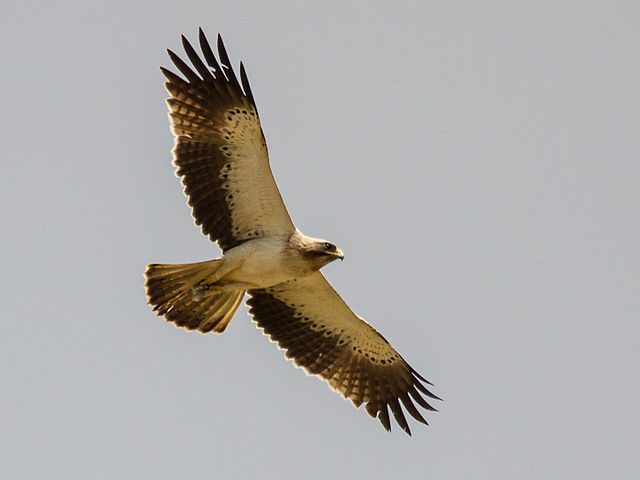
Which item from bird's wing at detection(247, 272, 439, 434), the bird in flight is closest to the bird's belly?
the bird in flight

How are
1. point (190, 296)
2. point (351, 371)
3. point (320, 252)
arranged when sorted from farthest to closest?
point (351, 371) < point (190, 296) < point (320, 252)

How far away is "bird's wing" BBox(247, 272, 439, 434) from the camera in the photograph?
17.6 meters

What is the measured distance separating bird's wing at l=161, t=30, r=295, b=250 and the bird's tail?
78 cm

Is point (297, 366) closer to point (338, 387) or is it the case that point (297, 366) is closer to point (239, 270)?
point (338, 387)

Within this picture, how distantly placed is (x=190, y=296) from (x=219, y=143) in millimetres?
1883

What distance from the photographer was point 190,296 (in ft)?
54.0

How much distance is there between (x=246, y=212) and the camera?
16.5 meters

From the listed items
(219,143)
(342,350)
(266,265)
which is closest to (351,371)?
(342,350)

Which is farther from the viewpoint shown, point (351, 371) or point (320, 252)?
point (351, 371)

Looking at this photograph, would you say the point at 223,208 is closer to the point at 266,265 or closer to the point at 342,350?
the point at 266,265

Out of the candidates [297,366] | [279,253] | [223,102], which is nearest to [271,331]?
[297,366]

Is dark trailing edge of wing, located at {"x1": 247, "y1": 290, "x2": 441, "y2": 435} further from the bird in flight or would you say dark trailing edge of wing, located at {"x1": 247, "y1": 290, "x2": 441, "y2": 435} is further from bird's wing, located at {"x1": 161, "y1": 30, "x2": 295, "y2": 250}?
bird's wing, located at {"x1": 161, "y1": 30, "x2": 295, "y2": 250}

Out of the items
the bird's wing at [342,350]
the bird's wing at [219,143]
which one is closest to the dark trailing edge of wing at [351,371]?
the bird's wing at [342,350]

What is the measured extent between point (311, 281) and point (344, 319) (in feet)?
2.69
